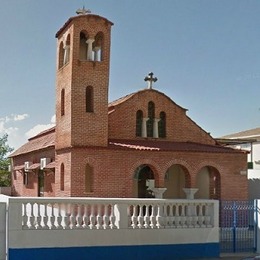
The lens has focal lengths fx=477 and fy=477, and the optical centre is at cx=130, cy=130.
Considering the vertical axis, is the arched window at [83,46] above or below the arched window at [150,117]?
above

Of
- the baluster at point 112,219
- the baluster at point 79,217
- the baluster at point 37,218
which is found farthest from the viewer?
the baluster at point 112,219

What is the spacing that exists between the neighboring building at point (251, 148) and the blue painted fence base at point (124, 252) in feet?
27.4

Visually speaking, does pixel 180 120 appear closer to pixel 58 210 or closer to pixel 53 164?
pixel 53 164

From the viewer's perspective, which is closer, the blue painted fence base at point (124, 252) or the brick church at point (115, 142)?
the blue painted fence base at point (124, 252)

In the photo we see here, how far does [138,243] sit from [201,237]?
1656 mm

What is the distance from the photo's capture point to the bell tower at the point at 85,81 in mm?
16562

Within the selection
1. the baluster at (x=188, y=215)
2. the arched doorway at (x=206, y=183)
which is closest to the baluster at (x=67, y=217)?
the baluster at (x=188, y=215)

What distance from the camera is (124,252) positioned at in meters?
11.1

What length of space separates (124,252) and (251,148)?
21.2 m

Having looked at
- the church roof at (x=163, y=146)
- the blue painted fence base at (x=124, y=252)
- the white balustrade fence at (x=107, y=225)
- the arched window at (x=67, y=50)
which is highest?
the arched window at (x=67, y=50)

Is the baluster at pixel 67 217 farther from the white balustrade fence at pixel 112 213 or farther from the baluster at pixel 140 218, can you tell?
the baluster at pixel 140 218

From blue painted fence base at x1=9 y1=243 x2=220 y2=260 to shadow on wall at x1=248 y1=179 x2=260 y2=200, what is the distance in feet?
29.0

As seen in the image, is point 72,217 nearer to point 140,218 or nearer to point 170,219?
point 140,218

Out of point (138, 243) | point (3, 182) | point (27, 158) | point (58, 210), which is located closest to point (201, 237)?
point (138, 243)
